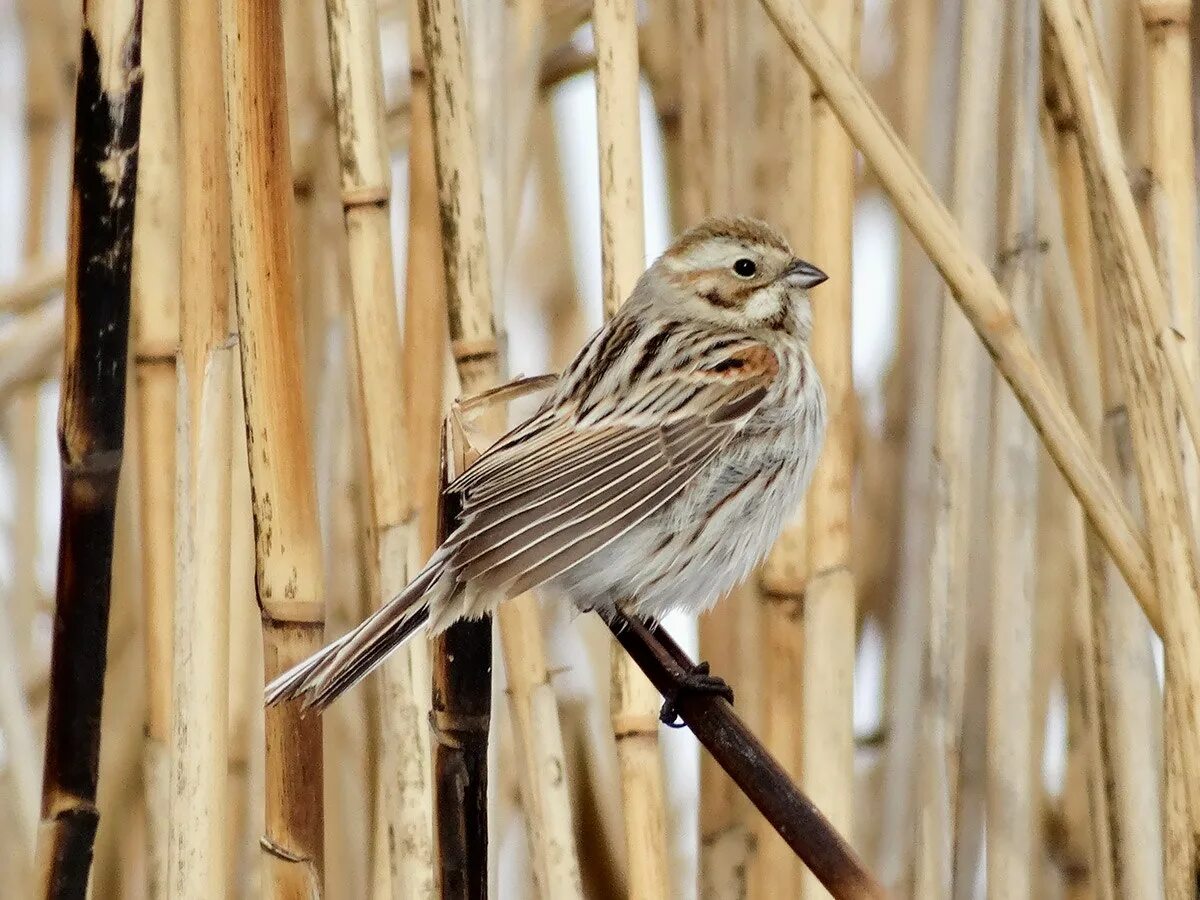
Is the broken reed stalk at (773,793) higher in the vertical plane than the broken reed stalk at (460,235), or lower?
lower

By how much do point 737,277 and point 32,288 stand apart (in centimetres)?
124

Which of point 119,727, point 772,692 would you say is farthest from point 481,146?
point 119,727

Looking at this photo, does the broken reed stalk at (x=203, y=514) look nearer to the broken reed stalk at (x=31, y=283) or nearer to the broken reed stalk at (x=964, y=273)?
the broken reed stalk at (x=964, y=273)

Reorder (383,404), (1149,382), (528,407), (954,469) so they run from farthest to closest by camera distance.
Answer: (528,407), (954,469), (383,404), (1149,382)

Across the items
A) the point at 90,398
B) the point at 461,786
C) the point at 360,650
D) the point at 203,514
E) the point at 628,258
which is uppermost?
the point at 628,258

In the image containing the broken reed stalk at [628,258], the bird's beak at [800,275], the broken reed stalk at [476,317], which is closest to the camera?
the broken reed stalk at [476,317]

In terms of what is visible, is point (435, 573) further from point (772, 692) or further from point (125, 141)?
point (772, 692)

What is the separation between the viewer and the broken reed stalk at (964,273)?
53.5 inches

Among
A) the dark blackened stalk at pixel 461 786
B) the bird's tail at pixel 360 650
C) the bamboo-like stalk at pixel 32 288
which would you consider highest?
the bamboo-like stalk at pixel 32 288

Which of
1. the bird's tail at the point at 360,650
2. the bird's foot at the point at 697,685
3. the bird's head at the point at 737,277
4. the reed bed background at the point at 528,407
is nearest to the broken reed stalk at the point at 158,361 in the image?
the reed bed background at the point at 528,407

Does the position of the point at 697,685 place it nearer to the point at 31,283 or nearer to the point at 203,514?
the point at 203,514

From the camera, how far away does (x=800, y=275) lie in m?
1.90

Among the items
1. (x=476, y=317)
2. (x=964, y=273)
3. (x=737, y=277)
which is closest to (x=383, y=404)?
(x=476, y=317)

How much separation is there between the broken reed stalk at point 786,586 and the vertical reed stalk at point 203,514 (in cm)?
65
